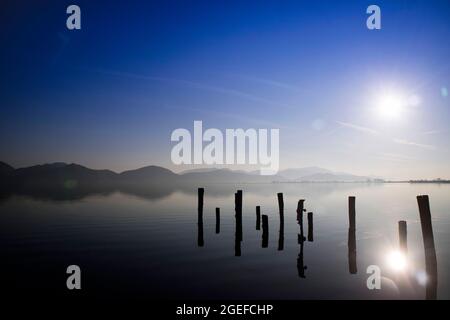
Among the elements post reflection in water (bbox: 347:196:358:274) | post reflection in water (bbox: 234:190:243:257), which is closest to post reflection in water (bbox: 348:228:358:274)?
post reflection in water (bbox: 347:196:358:274)

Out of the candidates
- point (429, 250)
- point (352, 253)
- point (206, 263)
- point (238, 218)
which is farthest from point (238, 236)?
point (429, 250)

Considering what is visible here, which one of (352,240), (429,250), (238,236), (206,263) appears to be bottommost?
(206,263)

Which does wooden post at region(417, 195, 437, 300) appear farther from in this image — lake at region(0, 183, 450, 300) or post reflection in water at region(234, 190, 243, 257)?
post reflection in water at region(234, 190, 243, 257)

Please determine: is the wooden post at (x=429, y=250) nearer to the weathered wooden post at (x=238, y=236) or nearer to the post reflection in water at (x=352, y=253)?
the post reflection in water at (x=352, y=253)

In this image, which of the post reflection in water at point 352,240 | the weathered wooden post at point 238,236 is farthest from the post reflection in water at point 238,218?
the post reflection in water at point 352,240

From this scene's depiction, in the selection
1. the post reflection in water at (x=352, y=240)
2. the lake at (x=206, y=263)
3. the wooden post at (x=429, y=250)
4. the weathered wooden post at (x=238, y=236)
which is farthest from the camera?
the weathered wooden post at (x=238, y=236)

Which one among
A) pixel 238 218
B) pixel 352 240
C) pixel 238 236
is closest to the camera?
pixel 352 240

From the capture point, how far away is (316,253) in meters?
19.5

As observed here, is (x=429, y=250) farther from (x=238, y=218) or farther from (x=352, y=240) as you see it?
(x=238, y=218)

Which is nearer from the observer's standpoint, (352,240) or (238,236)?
(352,240)

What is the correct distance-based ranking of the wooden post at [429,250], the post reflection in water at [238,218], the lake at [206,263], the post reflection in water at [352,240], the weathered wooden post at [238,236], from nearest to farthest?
the wooden post at [429,250], the lake at [206,263], the post reflection in water at [352,240], the post reflection in water at [238,218], the weathered wooden post at [238,236]

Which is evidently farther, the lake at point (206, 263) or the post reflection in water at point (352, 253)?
the post reflection in water at point (352, 253)

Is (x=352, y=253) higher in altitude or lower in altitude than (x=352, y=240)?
lower

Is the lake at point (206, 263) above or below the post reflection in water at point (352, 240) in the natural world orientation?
below
